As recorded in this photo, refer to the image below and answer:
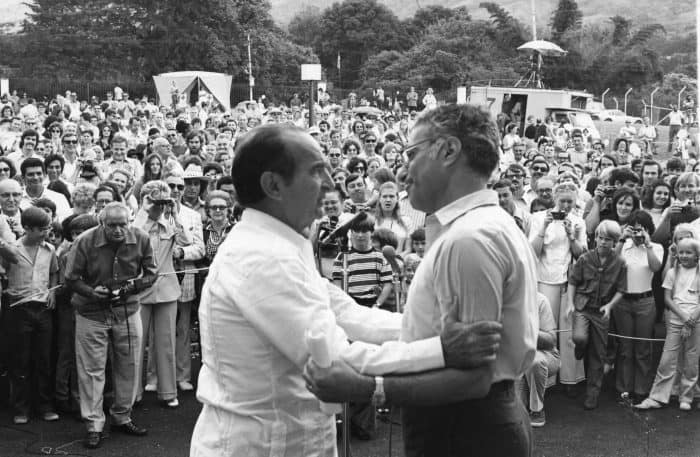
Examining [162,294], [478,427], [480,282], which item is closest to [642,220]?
[162,294]

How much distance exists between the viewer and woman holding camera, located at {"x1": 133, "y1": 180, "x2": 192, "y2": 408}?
7395 mm

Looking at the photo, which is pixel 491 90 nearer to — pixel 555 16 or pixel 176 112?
pixel 176 112

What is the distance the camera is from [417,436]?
2.60 meters

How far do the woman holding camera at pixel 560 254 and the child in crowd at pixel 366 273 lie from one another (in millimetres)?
1726

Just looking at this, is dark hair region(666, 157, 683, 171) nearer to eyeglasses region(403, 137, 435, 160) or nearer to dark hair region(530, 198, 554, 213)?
dark hair region(530, 198, 554, 213)

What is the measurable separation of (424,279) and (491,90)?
3167 centimetres

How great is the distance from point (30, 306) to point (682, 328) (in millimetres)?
5501

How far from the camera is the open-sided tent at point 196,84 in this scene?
33.6m

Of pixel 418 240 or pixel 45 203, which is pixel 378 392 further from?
pixel 45 203

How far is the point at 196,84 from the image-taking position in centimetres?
3484

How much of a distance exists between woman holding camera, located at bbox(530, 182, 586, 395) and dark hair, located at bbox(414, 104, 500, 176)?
5.52 m

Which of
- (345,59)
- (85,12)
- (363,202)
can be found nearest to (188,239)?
(363,202)

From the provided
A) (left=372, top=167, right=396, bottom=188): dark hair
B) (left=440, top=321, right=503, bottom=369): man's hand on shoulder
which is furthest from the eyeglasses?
(left=372, top=167, right=396, bottom=188): dark hair

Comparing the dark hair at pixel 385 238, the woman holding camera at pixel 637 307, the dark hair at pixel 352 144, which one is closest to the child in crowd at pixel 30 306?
the dark hair at pixel 385 238
